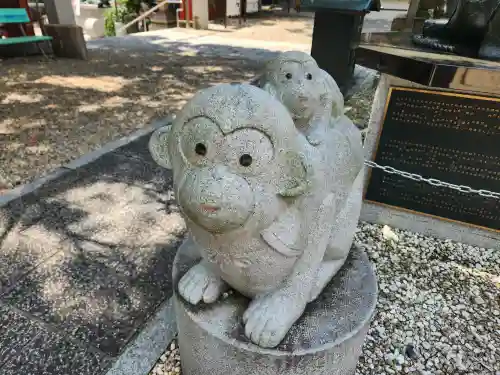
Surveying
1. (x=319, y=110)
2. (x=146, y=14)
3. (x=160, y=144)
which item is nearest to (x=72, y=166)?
(x=160, y=144)

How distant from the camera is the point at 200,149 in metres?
1.17

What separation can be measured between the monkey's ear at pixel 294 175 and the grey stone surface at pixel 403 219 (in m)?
2.43

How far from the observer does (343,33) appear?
7.08 meters

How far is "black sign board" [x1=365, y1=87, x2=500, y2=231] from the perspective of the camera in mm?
3107

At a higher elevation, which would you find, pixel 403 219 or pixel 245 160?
pixel 245 160

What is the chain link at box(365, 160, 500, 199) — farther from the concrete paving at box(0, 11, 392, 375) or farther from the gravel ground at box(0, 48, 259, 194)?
the gravel ground at box(0, 48, 259, 194)

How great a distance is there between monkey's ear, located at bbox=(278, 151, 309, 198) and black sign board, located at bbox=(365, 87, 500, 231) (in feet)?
7.98

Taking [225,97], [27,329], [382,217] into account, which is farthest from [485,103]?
[27,329]

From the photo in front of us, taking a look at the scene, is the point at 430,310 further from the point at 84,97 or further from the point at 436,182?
the point at 84,97

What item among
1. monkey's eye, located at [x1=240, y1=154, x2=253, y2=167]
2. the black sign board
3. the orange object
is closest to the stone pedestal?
monkey's eye, located at [x1=240, y1=154, x2=253, y2=167]

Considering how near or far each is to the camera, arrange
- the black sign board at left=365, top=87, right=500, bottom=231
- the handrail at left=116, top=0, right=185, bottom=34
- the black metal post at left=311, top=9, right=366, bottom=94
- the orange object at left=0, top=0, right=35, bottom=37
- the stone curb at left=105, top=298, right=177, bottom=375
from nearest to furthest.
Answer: the stone curb at left=105, top=298, right=177, bottom=375, the black sign board at left=365, top=87, right=500, bottom=231, the black metal post at left=311, top=9, right=366, bottom=94, the orange object at left=0, top=0, right=35, bottom=37, the handrail at left=116, top=0, right=185, bottom=34

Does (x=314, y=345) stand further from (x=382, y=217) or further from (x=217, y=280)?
(x=382, y=217)

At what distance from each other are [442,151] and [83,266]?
3059 millimetres

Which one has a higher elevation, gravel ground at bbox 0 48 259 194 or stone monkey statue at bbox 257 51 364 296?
stone monkey statue at bbox 257 51 364 296
